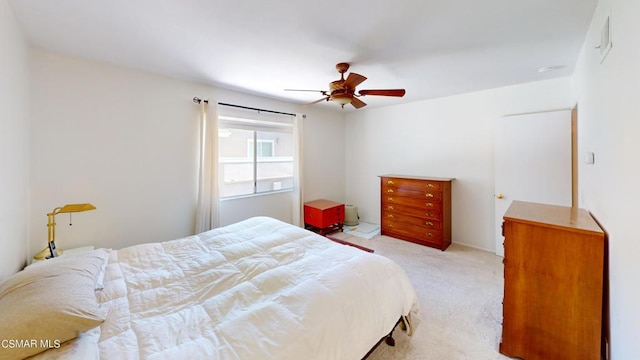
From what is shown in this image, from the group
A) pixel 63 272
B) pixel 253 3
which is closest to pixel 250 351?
pixel 63 272

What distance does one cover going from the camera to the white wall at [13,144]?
1.51 meters

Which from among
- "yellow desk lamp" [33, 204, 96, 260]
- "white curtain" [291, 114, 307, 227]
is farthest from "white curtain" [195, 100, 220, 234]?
"white curtain" [291, 114, 307, 227]

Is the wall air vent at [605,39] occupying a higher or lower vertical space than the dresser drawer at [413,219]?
higher

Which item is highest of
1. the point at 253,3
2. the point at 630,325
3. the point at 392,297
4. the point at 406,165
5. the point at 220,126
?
the point at 253,3

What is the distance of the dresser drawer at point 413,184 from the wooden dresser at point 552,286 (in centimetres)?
184

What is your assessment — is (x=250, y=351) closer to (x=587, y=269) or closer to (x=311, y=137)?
(x=587, y=269)

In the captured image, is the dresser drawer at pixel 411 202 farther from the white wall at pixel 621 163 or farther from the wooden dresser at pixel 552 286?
the white wall at pixel 621 163

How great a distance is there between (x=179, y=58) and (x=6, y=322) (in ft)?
7.57

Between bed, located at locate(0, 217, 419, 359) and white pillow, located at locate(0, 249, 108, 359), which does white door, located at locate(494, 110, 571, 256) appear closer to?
bed, located at locate(0, 217, 419, 359)

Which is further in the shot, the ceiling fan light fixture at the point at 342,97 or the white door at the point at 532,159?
the white door at the point at 532,159

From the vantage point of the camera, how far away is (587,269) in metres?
1.43

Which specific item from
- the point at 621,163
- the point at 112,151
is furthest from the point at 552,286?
the point at 112,151

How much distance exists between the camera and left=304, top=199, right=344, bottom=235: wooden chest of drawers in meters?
4.17

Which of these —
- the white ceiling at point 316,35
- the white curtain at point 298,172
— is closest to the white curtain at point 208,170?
the white ceiling at point 316,35
